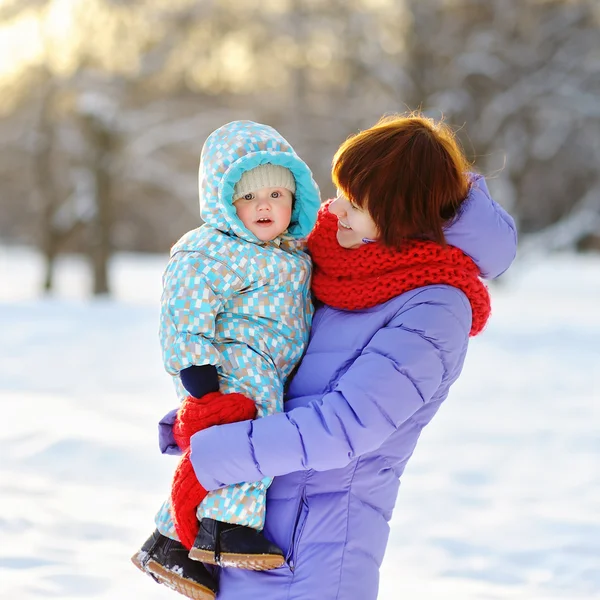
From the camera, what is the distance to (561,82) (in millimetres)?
17125

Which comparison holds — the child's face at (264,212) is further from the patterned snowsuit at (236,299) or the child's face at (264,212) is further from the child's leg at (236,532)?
the child's leg at (236,532)

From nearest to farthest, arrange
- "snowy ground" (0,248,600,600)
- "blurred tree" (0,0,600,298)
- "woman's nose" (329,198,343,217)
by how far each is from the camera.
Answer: "woman's nose" (329,198,343,217), "snowy ground" (0,248,600,600), "blurred tree" (0,0,600,298)

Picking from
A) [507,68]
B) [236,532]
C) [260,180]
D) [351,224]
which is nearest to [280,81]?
[507,68]

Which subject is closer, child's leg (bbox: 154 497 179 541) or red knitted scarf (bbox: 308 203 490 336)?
red knitted scarf (bbox: 308 203 490 336)

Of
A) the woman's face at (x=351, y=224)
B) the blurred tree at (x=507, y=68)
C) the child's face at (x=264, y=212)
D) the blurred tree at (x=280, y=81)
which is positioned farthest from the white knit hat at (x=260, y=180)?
the blurred tree at (x=507, y=68)

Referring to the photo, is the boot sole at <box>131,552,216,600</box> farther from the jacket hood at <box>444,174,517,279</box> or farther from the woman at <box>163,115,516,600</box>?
the jacket hood at <box>444,174,517,279</box>

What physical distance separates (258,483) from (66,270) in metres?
21.8

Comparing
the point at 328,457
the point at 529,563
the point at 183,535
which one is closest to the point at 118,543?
the point at 529,563

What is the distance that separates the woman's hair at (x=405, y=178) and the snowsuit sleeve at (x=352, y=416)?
0.53 ft

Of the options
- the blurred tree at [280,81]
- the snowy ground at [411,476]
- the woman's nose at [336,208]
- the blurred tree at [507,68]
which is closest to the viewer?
the woman's nose at [336,208]

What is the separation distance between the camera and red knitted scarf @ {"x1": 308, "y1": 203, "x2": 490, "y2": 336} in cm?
180

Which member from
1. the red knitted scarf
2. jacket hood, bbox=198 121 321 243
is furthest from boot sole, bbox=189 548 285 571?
jacket hood, bbox=198 121 321 243

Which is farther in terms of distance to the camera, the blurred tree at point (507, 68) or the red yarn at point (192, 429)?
the blurred tree at point (507, 68)

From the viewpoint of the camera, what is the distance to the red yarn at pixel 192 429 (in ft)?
5.87
